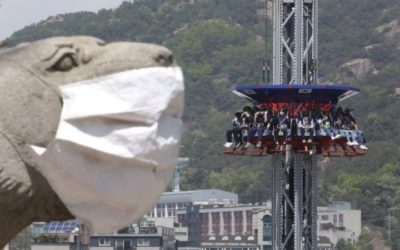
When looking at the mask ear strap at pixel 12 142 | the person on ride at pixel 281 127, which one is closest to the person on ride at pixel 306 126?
the person on ride at pixel 281 127

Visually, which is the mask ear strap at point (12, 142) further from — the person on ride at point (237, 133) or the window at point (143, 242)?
the window at point (143, 242)

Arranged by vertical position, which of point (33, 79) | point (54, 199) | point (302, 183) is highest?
point (302, 183)

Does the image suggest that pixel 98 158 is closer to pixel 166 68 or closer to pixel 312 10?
pixel 166 68

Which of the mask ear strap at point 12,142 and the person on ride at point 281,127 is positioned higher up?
the person on ride at point 281,127

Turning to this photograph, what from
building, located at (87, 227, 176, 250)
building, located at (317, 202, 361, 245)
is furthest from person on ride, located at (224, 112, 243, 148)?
building, located at (317, 202, 361, 245)

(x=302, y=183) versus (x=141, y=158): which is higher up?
→ (x=302, y=183)

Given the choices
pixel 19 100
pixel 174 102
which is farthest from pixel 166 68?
pixel 19 100

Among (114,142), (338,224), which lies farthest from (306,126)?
(338,224)
